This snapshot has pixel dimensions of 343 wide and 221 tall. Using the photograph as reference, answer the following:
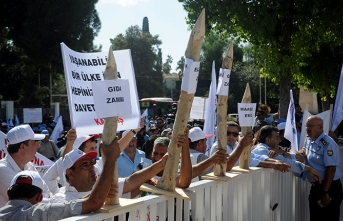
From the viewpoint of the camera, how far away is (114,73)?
10.8 ft

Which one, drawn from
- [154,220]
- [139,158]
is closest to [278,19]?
[139,158]

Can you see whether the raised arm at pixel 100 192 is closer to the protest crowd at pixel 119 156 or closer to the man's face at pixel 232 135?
the protest crowd at pixel 119 156

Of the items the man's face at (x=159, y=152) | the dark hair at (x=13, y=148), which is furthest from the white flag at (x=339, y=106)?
the dark hair at (x=13, y=148)

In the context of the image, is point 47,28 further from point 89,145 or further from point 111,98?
point 111,98

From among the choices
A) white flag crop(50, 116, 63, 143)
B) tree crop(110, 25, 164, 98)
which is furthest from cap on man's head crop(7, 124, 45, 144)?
tree crop(110, 25, 164, 98)

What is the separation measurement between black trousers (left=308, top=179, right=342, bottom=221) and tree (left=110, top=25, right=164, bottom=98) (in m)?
58.7

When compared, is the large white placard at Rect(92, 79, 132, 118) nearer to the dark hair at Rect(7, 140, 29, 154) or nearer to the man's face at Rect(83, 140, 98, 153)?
the dark hair at Rect(7, 140, 29, 154)

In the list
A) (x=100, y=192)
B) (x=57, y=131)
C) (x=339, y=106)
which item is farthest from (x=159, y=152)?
(x=57, y=131)

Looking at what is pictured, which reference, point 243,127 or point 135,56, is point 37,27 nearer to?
point 243,127

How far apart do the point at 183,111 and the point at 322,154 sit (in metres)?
3.23

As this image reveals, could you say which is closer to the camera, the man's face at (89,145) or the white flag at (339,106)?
the man's face at (89,145)

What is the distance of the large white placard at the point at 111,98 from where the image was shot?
3176 mm

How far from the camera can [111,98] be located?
3.20m

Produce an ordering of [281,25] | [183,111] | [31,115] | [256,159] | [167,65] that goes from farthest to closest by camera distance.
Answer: [167,65]
[31,115]
[281,25]
[256,159]
[183,111]
